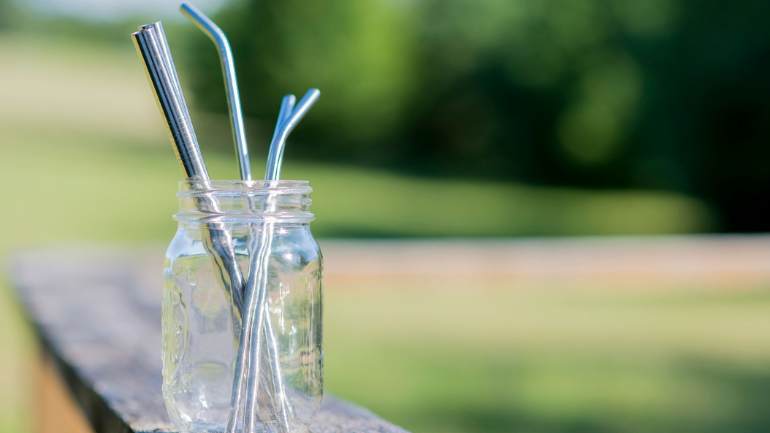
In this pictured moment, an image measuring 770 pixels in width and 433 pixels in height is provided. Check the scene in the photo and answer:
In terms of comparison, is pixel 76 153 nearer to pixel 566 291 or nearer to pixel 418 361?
pixel 566 291

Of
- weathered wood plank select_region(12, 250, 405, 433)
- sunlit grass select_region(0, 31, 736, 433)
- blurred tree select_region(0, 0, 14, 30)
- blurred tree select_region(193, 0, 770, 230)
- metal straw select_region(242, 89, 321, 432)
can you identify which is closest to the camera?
metal straw select_region(242, 89, 321, 432)

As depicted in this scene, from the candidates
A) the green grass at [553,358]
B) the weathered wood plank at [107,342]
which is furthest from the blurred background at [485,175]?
the weathered wood plank at [107,342]

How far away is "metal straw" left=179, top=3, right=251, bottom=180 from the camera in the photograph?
34.9 inches

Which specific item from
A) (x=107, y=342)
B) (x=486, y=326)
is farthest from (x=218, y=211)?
(x=486, y=326)

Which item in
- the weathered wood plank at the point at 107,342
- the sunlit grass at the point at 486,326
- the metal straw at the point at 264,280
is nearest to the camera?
the metal straw at the point at 264,280

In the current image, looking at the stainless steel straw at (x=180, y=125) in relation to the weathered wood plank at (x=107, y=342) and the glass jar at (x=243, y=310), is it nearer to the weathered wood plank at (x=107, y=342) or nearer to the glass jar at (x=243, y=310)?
the glass jar at (x=243, y=310)

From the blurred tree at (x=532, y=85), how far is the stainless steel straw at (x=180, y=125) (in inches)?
514

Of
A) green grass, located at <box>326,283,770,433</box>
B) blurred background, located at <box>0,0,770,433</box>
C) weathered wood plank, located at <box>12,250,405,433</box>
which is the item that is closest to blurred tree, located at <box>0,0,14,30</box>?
blurred background, located at <box>0,0,770,433</box>

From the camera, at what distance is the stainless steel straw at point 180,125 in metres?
0.84

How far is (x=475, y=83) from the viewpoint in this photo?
17875 mm

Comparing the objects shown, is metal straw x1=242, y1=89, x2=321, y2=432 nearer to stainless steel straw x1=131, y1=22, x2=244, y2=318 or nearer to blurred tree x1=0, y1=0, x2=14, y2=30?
stainless steel straw x1=131, y1=22, x2=244, y2=318

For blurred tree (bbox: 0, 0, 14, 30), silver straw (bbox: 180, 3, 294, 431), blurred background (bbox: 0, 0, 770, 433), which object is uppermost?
blurred tree (bbox: 0, 0, 14, 30)

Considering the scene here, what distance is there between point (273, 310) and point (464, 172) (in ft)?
60.3

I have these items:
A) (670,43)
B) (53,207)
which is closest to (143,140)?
(53,207)
